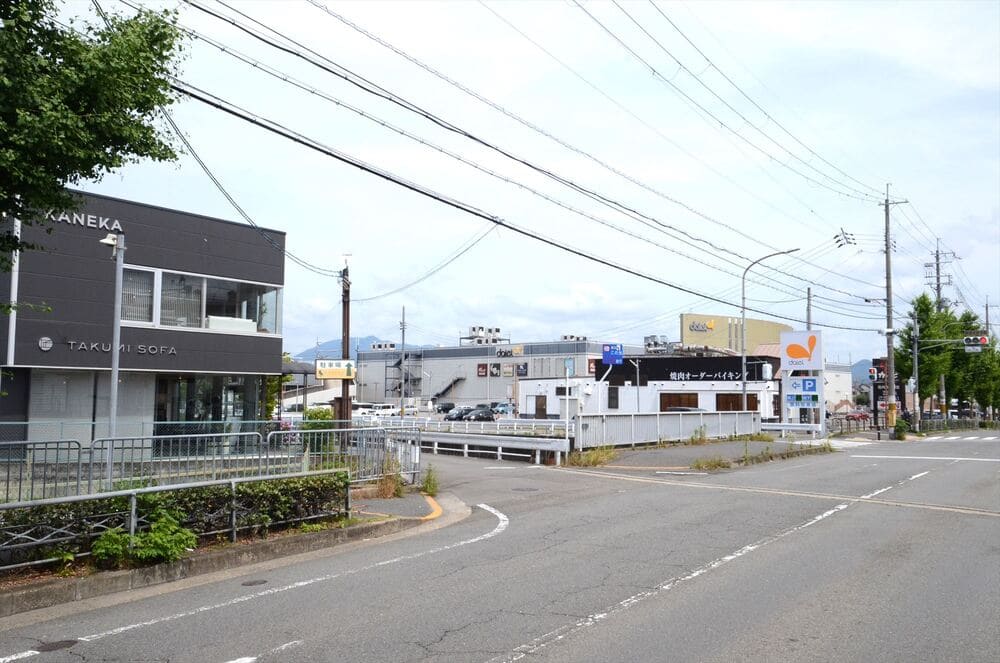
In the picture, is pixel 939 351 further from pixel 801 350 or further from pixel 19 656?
pixel 19 656

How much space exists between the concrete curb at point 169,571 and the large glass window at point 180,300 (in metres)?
13.5

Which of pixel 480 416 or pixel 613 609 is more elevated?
pixel 480 416

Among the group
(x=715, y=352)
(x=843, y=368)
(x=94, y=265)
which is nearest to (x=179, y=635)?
(x=94, y=265)

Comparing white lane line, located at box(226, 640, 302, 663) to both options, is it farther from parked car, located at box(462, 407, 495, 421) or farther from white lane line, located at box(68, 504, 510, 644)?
parked car, located at box(462, 407, 495, 421)

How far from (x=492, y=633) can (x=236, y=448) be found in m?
8.22

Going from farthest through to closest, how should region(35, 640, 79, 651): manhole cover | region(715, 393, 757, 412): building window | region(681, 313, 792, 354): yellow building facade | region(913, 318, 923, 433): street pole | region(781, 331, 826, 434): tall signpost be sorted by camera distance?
region(681, 313, 792, 354): yellow building facade → region(715, 393, 757, 412): building window → region(913, 318, 923, 433): street pole → region(781, 331, 826, 434): tall signpost → region(35, 640, 79, 651): manhole cover

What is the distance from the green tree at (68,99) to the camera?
746 centimetres

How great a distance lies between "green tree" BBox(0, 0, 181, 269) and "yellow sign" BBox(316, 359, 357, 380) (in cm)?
1539

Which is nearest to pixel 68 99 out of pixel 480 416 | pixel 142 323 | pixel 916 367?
pixel 142 323

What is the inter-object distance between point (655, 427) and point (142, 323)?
775 inches

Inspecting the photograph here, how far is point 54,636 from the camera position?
6938 millimetres

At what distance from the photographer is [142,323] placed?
871 inches

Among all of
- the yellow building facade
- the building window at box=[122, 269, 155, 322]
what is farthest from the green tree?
the yellow building facade

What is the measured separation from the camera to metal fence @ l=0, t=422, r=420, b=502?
10.5 m
